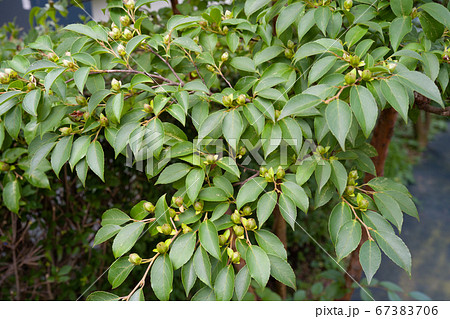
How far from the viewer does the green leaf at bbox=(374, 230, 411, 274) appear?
80 cm

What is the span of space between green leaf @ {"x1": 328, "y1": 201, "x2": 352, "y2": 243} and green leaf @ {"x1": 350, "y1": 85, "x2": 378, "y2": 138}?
24 centimetres

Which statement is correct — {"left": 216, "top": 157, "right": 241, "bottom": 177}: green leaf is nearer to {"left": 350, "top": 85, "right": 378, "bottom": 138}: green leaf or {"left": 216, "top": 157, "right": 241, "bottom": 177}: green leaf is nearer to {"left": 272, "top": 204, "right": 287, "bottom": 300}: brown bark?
{"left": 350, "top": 85, "right": 378, "bottom": 138}: green leaf

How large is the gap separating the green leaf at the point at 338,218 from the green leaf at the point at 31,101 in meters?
0.82

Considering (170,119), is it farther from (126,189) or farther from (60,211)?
(60,211)

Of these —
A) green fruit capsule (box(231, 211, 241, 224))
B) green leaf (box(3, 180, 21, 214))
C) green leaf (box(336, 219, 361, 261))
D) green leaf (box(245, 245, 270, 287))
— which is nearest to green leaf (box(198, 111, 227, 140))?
green fruit capsule (box(231, 211, 241, 224))

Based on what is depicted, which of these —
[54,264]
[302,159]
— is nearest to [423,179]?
[302,159]

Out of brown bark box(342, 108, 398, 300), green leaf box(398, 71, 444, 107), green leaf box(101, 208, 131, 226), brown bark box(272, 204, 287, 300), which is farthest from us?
brown bark box(272, 204, 287, 300)

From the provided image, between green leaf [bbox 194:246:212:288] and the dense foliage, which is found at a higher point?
the dense foliage

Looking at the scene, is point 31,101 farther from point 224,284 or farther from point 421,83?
point 421,83

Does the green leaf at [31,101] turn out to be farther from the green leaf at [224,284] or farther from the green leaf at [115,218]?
the green leaf at [224,284]

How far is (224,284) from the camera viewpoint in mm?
818

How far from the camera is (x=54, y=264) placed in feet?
6.32

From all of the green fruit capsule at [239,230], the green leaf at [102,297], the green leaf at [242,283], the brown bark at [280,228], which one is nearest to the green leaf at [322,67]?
the green fruit capsule at [239,230]
